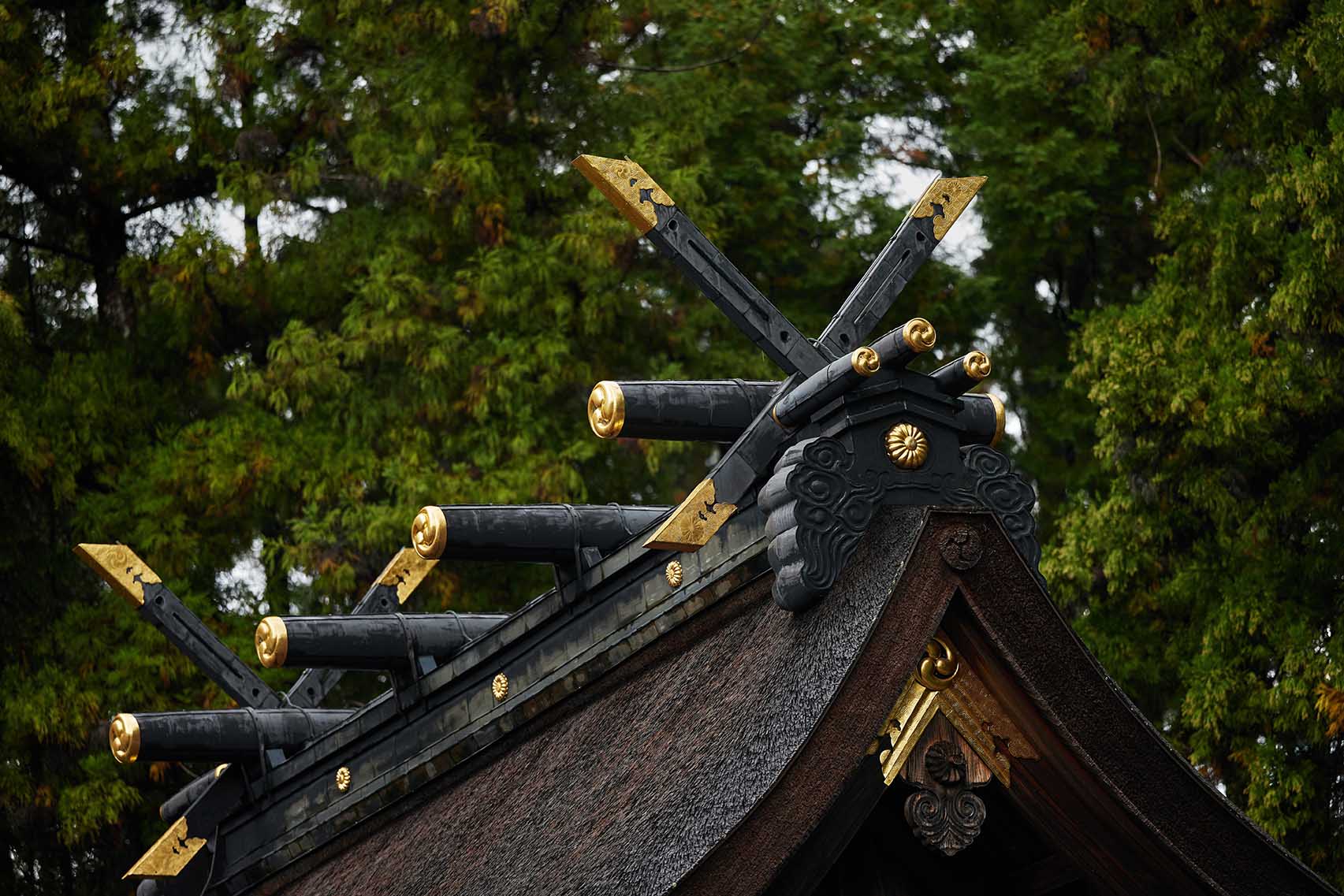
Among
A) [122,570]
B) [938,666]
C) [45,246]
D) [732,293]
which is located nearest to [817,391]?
[732,293]

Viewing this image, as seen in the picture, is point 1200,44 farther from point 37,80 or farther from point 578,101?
point 37,80

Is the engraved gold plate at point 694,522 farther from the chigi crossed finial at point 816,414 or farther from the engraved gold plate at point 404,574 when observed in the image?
the engraved gold plate at point 404,574

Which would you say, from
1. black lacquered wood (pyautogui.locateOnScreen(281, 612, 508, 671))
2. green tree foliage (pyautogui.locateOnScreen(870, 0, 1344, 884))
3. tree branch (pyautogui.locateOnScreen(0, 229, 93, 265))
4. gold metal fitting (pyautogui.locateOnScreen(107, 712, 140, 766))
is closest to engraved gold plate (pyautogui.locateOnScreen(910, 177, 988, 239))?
black lacquered wood (pyautogui.locateOnScreen(281, 612, 508, 671))

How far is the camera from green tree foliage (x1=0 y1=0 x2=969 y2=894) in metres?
14.5

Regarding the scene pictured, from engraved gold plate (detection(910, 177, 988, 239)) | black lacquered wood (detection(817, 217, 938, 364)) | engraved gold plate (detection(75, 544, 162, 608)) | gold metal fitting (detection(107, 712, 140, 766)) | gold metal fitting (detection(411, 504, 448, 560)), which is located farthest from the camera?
engraved gold plate (detection(75, 544, 162, 608))

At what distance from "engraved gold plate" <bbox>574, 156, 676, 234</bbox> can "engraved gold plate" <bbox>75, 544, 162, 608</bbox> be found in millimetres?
3559

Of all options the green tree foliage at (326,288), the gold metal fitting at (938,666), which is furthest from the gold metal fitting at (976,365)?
the green tree foliage at (326,288)

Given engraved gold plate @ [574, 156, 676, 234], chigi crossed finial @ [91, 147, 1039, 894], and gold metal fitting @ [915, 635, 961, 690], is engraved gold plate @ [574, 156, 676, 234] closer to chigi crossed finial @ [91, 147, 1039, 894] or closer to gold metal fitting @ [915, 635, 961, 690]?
chigi crossed finial @ [91, 147, 1039, 894]

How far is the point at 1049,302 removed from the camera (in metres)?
18.3

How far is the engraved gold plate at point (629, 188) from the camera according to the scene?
4957mm

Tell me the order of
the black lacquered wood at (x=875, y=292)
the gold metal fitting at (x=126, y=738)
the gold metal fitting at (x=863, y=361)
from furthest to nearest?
the gold metal fitting at (x=126, y=738) → the black lacquered wood at (x=875, y=292) → the gold metal fitting at (x=863, y=361)

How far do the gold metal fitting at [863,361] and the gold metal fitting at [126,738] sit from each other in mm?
3655

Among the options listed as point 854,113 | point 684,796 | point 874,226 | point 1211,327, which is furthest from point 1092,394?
point 684,796

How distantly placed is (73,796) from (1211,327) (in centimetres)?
845
